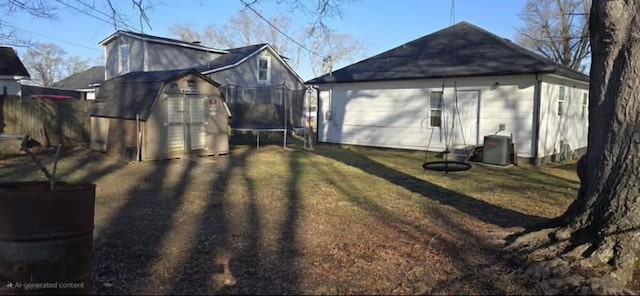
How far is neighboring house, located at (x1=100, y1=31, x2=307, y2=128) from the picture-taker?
2200cm

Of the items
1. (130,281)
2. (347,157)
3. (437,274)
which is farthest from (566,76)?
(130,281)

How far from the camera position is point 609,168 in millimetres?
4574

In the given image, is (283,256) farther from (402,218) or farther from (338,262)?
(402,218)

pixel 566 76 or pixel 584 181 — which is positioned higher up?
pixel 566 76

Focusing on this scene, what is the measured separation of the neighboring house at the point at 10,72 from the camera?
2059 centimetres

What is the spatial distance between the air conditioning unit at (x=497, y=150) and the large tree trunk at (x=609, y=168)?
24.1 feet

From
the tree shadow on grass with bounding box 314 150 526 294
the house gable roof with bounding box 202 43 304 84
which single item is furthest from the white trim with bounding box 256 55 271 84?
the tree shadow on grass with bounding box 314 150 526 294

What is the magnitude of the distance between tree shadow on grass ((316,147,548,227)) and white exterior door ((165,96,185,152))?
13.7 ft

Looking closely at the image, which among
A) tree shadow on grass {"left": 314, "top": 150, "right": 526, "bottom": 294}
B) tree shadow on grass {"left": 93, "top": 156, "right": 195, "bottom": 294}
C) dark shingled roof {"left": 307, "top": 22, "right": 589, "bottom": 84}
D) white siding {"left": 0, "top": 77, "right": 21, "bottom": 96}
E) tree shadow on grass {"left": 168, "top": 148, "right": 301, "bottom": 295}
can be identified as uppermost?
dark shingled roof {"left": 307, "top": 22, "right": 589, "bottom": 84}

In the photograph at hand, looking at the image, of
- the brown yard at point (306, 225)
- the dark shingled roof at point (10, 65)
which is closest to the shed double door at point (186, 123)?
the brown yard at point (306, 225)

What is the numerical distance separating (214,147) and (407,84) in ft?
20.1

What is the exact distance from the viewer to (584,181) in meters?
4.95

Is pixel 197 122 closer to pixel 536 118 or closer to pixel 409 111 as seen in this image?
pixel 409 111

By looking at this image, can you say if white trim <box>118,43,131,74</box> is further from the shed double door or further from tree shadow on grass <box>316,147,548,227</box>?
tree shadow on grass <box>316,147,548,227</box>
